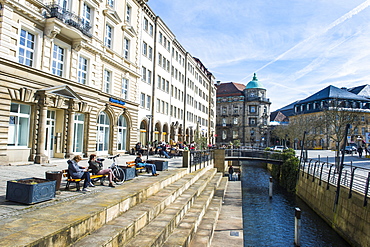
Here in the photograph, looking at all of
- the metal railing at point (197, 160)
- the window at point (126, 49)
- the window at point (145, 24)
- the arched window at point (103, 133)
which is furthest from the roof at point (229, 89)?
the metal railing at point (197, 160)

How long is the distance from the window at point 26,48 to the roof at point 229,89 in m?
76.8

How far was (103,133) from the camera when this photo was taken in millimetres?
21547

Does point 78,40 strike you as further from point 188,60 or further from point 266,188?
point 188,60

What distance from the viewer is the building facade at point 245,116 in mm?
83875

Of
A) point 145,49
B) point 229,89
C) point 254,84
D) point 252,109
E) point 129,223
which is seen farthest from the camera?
point 229,89

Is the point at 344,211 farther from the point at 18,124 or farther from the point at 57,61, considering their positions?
the point at 57,61

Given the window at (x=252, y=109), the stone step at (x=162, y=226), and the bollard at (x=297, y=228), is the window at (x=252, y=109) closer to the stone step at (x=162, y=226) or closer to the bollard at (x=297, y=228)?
the bollard at (x=297, y=228)

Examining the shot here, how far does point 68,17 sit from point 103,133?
899 centimetres

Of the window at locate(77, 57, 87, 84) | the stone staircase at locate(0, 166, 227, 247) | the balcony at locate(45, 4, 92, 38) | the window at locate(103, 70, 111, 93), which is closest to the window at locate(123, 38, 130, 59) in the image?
the window at locate(103, 70, 111, 93)

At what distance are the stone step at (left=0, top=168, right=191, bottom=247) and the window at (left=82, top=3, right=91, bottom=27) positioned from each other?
605 inches

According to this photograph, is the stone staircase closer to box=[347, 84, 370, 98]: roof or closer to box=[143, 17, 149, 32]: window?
box=[143, 17, 149, 32]: window

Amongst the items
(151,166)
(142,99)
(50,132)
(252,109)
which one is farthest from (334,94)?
(151,166)

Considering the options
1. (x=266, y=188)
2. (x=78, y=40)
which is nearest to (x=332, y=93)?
(x=266, y=188)

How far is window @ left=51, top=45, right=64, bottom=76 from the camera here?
15938 mm
